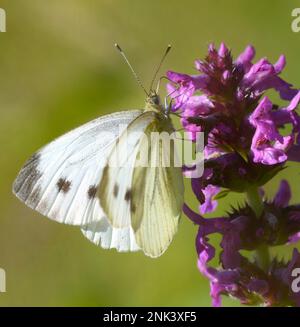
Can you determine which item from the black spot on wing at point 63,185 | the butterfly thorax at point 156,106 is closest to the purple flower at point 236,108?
the butterfly thorax at point 156,106

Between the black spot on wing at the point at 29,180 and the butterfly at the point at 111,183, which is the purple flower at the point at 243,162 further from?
the black spot on wing at the point at 29,180

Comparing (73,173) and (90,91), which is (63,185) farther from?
(90,91)

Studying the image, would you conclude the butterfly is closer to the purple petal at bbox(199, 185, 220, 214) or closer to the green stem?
the purple petal at bbox(199, 185, 220, 214)

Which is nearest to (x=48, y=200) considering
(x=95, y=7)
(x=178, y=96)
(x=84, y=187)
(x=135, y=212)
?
(x=84, y=187)

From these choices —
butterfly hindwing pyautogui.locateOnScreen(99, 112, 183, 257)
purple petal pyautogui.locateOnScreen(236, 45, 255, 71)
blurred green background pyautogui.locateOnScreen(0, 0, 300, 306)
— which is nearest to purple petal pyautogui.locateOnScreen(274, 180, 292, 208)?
butterfly hindwing pyautogui.locateOnScreen(99, 112, 183, 257)

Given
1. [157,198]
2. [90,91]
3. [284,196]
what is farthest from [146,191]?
[90,91]
